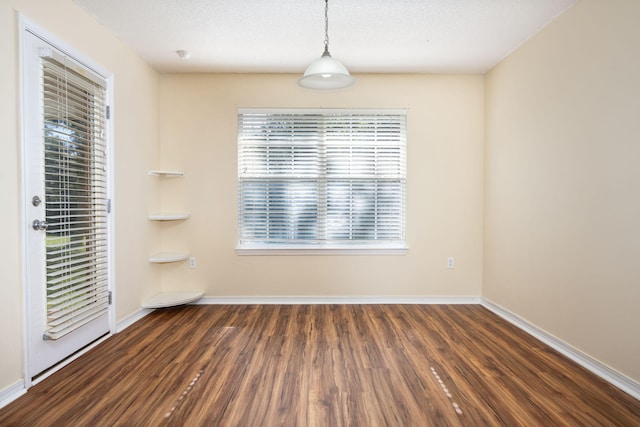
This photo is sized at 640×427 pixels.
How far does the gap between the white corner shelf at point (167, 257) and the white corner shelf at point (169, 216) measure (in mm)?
413

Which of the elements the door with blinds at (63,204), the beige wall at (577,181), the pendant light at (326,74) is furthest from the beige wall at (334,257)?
the pendant light at (326,74)

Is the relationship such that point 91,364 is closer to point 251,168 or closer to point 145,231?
point 145,231

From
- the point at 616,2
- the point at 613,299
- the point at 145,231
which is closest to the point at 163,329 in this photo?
the point at 145,231

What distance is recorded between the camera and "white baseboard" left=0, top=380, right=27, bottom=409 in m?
1.97

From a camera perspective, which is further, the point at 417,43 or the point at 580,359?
the point at 417,43

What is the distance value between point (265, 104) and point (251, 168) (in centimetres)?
78

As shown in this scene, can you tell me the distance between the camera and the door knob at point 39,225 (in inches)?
86.1

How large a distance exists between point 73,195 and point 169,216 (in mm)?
1162

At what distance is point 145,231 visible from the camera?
3.63 metres

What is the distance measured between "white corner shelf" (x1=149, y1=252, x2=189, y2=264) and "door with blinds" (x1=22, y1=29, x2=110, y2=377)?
0.69 meters

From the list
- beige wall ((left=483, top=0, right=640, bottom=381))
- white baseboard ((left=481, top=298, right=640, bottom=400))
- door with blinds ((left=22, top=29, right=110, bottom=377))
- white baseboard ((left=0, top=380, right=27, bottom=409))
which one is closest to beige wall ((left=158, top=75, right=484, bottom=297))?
beige wall ((left=483, top=0, right=640, bottom=381))

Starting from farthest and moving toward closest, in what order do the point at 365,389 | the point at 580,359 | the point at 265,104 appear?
the point at 265,104, the point at 580,359, the point at 365,389

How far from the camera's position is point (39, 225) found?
2.21m

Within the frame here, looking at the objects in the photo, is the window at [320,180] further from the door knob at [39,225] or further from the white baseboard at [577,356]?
the door knob at [39,225]
